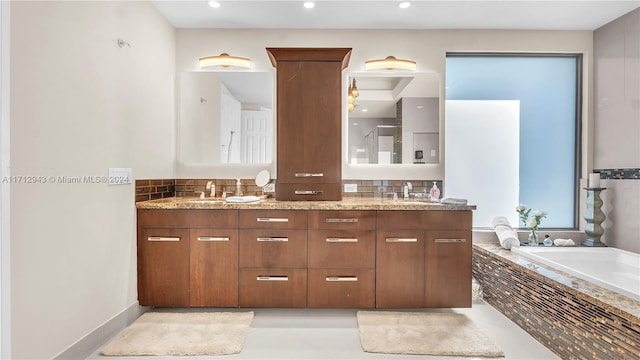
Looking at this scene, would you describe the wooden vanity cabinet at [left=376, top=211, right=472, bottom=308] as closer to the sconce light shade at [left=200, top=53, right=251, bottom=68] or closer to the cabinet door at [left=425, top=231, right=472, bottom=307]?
the cabinet door at [left=425, top=231, right=472, bottom=307]

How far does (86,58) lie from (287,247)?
1.88 metres

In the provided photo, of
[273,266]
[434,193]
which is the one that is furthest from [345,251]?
[434,193]

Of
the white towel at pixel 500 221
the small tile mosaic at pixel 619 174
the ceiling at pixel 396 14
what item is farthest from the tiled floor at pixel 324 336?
the ceiling at pixel 396 14

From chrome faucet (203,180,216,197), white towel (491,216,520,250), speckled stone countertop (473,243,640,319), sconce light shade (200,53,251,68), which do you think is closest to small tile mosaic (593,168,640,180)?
white towel (491,216,520,250)

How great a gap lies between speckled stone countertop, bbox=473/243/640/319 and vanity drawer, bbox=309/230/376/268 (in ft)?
3.88

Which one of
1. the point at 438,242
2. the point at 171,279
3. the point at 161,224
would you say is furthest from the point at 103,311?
the point at 438,242

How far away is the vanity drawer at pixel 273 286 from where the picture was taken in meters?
2.56

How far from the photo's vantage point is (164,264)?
2564mm

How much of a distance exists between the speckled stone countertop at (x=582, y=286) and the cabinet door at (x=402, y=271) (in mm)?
800

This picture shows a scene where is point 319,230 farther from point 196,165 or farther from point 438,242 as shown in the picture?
point 196,165

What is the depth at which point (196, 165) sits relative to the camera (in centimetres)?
335

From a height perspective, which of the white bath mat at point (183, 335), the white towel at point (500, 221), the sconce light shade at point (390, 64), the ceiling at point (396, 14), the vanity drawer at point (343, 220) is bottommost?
the white bath mat at point (183, 335)

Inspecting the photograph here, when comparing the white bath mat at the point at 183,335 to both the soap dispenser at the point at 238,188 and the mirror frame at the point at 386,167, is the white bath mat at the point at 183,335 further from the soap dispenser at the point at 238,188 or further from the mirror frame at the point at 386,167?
the mirror frame at the point at 386,167

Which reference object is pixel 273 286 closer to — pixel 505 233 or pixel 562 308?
pixel 562 308
